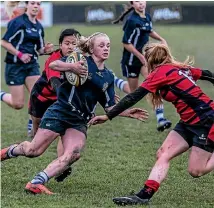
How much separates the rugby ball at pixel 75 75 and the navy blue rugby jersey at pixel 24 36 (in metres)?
3.21

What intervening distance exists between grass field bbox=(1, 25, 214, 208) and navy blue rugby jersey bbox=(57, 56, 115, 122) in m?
0.78

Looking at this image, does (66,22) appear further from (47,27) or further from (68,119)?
(68,119)

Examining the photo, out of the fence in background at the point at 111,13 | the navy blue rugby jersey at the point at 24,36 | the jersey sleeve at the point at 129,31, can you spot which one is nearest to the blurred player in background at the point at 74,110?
the navy blue rugby jersey at the point at 24,36

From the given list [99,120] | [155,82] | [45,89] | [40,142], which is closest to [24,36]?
[45,89]

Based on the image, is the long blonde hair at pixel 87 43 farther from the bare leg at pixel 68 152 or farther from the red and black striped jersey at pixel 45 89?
the bare leg at pixel 68 152

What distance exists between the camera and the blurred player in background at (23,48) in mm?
9508

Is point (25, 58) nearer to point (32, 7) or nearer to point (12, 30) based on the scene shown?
point (12, 30)

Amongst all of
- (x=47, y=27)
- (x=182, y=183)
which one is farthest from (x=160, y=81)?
(x=47, y=27)

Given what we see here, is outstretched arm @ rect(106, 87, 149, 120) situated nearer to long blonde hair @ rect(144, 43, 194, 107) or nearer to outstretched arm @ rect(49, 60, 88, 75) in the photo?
long blonde hair @ rect(144, 43, 194, 107)

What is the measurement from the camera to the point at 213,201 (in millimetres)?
6133


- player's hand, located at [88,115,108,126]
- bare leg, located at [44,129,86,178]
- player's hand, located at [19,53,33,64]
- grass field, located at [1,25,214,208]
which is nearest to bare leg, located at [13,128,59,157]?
bare leg, located at [44,129,86,178]

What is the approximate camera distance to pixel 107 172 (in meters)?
7.44

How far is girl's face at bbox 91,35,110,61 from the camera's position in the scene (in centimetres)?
642

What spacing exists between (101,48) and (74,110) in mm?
608
